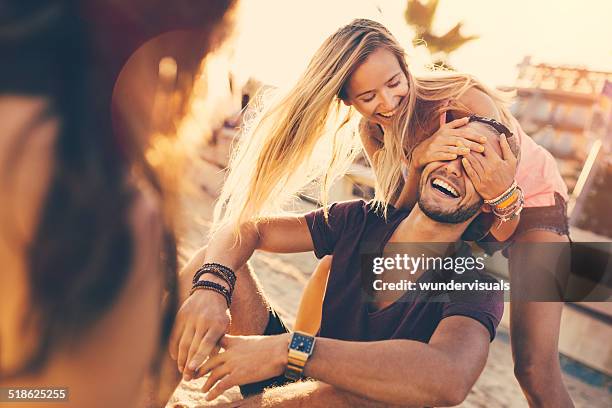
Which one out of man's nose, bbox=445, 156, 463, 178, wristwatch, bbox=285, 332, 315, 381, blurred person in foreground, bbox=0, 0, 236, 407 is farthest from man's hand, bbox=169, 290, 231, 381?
man's nose, bbox=445, 156, 463, 178

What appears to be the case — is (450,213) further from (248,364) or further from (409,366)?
(248,364)

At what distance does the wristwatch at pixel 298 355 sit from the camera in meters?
1.39

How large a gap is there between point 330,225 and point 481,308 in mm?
640

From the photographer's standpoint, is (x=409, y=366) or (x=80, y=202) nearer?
(x=80, y=202)

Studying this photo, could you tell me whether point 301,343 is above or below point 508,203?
below

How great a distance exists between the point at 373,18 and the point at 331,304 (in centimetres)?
117

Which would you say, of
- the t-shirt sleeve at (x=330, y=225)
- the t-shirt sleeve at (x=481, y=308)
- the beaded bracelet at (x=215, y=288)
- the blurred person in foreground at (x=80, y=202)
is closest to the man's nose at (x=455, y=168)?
the t-shirt sleeve at (x=330, y=225)

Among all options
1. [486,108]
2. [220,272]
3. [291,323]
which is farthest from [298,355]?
[291,323]

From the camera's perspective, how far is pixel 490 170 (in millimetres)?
1705

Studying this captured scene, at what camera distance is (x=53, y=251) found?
2.85 ft

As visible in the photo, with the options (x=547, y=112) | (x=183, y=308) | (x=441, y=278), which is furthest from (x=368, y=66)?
(x=547, y=112)

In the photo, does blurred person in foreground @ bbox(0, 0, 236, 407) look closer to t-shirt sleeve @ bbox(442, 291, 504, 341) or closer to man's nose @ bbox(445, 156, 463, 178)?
t-shirt sleeve @ bbox(442, 291, 504, 341)

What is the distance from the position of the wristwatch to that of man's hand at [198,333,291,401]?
0.02m

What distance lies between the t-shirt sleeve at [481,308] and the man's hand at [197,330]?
28.4 inches
